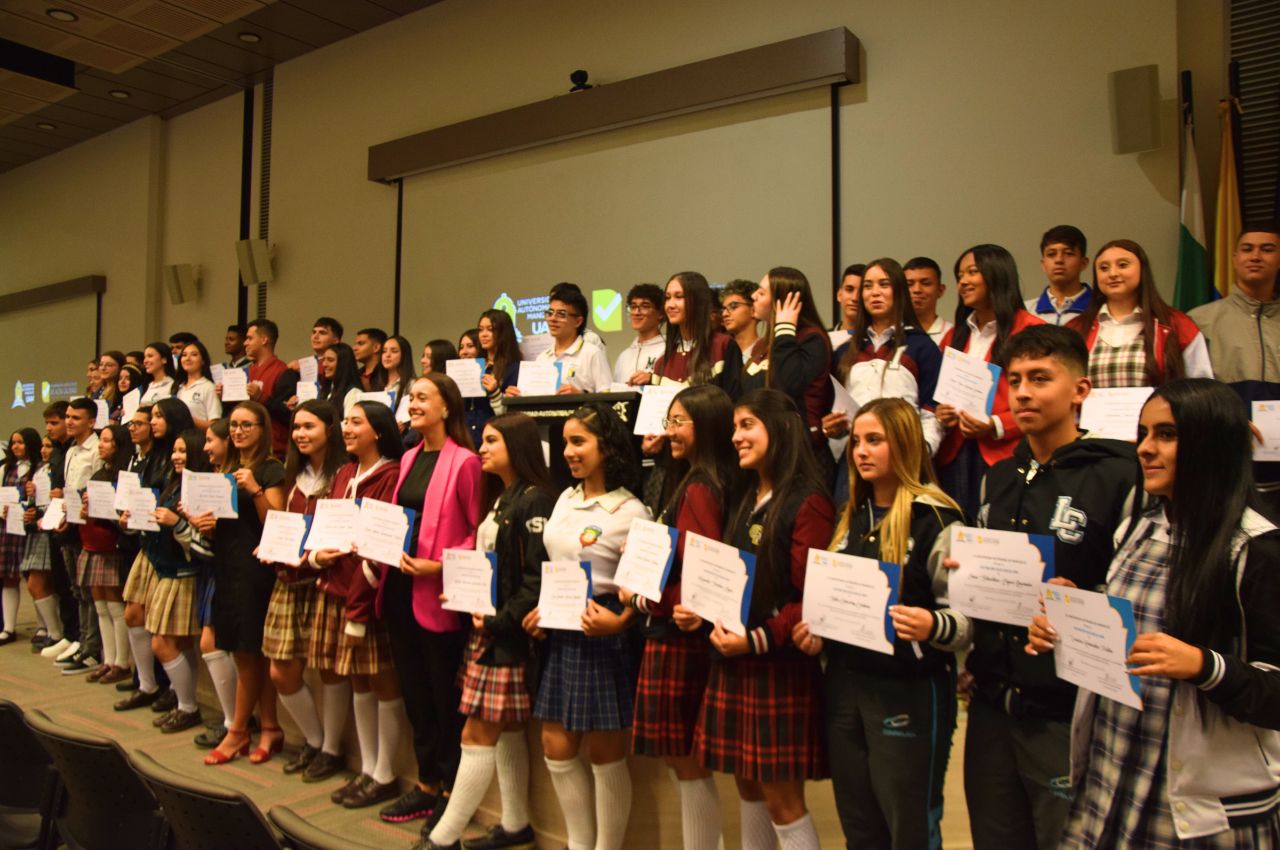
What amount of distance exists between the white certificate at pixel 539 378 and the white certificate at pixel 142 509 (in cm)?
204

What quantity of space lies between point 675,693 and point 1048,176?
3937mm

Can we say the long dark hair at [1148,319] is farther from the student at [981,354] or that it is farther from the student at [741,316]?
the student at [741,316]

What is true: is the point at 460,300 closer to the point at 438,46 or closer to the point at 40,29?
the point at 438,46

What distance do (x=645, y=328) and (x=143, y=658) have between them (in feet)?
11.5

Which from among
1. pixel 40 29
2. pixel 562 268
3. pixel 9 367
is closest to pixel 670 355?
pixel 562 268

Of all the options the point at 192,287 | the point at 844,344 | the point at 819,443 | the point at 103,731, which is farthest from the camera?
the point at 192,287

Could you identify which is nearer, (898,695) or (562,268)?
(898,695)

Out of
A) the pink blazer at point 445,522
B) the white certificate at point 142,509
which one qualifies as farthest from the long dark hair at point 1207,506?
the white certificate at point 142,509

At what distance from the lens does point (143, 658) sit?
17.7 feet

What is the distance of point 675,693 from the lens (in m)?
2.85

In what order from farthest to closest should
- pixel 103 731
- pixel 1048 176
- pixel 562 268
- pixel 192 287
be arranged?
1. pixel 192 287
2. pixel 562 268
3. pixel 1048 176
4. pixel 103 731

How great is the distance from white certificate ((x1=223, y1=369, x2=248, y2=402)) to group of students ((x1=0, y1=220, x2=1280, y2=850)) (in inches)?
32.4

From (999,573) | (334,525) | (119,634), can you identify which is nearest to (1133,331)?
(999,573)

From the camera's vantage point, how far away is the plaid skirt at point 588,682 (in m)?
3.06
